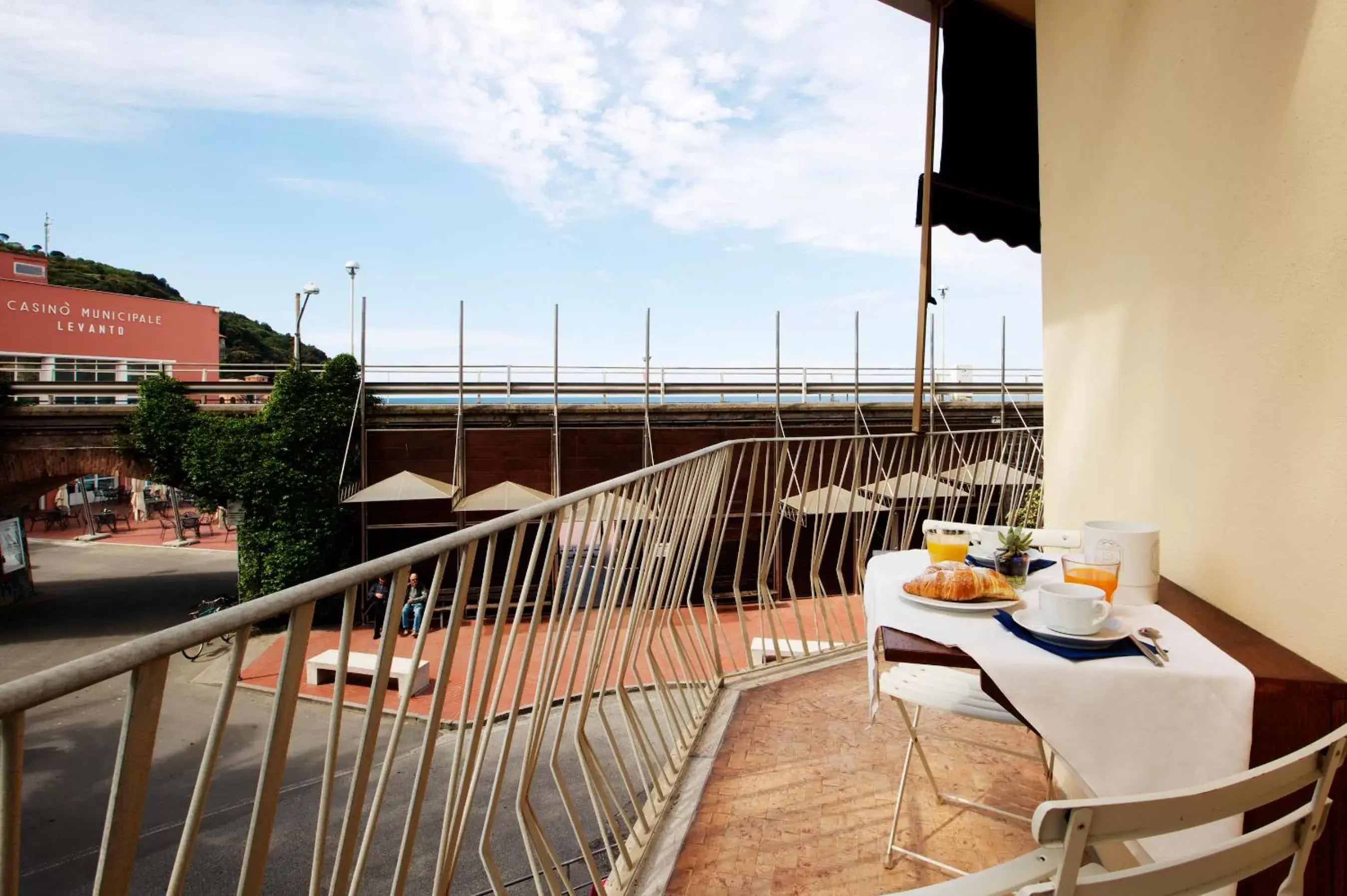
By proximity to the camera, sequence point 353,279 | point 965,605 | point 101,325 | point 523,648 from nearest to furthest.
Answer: point 965,605 < point 523,648 < point 353,279 < point 101,325

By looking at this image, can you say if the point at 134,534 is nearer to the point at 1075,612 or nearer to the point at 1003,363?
the point at 1003,363

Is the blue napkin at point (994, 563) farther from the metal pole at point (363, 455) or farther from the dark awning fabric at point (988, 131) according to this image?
the metal pole at point (363, 455)

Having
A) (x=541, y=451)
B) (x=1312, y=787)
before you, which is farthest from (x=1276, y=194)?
(x=541, y=451)

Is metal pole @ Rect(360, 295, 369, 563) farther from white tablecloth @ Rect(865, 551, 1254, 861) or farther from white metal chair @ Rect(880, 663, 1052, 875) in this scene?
white tablecloth @ Rect(865, 551, 1254, 861)

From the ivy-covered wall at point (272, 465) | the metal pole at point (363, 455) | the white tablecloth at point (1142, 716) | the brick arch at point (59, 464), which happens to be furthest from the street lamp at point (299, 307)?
the white tablecloth at point (1142, 716)

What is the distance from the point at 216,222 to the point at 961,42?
3435 centimetres

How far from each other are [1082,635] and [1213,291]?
3.40 ft

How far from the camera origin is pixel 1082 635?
51.8 inches

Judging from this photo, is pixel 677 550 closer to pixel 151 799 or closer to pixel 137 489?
pixel 151 799

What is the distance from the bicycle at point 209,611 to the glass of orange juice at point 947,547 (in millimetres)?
1577

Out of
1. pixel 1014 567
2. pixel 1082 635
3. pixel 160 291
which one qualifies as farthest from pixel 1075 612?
pixel 160 291

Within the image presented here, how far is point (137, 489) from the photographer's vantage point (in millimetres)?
22875

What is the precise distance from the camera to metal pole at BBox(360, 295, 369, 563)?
39.0 ft

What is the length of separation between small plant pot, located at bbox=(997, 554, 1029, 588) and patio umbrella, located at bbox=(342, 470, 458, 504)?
1040 centimetres
